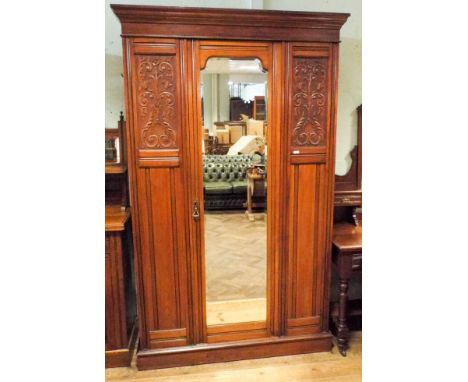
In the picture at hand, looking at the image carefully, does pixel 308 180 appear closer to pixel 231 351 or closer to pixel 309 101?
pixel 309 101

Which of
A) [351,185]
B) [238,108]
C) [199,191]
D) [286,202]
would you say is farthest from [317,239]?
[238,108]

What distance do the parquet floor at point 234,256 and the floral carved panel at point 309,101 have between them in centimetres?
57

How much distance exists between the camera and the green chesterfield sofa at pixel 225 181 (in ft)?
7.00

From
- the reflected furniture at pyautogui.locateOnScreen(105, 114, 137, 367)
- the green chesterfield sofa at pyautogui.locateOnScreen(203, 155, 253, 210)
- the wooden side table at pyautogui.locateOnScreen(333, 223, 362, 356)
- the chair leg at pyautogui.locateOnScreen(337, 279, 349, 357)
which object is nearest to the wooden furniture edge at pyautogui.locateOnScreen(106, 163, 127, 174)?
the reflected furniture at pyautogui.locateOnScreen(105, 114, 137, 367)

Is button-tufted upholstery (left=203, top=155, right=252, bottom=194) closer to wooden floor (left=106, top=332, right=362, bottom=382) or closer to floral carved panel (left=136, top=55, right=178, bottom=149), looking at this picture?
floral carved panel (left=136, top=55, right=178, bottom=149)

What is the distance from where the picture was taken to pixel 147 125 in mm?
1988

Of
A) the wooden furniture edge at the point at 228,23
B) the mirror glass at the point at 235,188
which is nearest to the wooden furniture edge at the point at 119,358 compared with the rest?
the mirror glass at the point at 235,188

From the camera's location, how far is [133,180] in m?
2.03

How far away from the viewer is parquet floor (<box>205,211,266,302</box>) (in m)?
2.25

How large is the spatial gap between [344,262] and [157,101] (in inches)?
59.4

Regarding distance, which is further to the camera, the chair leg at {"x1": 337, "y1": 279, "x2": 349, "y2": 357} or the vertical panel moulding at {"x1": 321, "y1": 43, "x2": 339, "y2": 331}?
the chair leg at {"x1": 337, "y1": 279, "x2": 349, "y2": 357}
